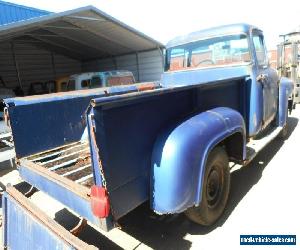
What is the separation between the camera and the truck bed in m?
2.95

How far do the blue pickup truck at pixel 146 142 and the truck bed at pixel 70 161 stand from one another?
0.4 inches

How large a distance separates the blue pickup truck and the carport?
8939 mm

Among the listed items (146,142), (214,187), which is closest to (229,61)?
(214,187)

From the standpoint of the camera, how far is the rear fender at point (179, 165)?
2.39m

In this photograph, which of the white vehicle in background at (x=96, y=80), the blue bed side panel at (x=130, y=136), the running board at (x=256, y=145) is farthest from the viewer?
the white vehicle in background at (x=96, y=80)

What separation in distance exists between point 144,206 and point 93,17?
416 inches

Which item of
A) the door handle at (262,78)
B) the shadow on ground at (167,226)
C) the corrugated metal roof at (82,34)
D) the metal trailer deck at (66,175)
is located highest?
the corrugated metal roof at (82,34)

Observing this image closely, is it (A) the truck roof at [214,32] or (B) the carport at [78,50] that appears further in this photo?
(B) the carport at [78,50]

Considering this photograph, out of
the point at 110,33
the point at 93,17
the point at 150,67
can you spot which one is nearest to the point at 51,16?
the point at 93,17

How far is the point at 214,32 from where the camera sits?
4605mm

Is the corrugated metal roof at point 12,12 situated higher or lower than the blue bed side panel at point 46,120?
higher

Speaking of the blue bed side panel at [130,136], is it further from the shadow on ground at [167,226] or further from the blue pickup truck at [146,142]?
the shadow on ground at [167,226]

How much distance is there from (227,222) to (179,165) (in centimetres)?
141

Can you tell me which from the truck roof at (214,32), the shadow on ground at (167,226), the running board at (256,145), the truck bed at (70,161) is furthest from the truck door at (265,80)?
the truck bed at (70,161)
